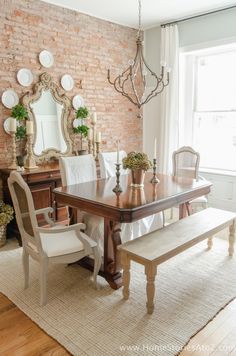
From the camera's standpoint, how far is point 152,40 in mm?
5391

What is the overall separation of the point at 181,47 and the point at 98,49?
1.34 m

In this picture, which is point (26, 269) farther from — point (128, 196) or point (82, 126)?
point (82, 126)

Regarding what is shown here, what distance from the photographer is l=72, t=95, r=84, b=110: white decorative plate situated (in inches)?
182

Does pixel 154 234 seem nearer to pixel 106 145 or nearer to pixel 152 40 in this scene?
pixel 106 145

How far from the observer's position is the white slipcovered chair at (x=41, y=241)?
7.75 feet

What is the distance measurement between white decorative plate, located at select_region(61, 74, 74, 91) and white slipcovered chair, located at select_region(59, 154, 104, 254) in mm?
1423

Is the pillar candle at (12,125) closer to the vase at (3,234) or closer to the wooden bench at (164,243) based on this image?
the vase at (3,234)

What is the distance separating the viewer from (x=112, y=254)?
9.15 feet

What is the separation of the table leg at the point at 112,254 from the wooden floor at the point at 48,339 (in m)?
0.77

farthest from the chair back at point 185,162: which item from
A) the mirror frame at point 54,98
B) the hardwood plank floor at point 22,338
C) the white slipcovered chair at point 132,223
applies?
the hardwood plank floor at point 22,338

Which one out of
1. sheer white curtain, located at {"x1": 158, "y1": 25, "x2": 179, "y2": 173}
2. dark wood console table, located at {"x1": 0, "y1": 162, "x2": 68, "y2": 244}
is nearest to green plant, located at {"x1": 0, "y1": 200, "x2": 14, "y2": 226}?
dark wood console table, located at {"x1": 0, "y1": 162, "x2": 68, "y2": 244}

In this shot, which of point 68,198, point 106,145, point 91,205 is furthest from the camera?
point 106,145

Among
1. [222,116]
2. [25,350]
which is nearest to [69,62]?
[222,116]

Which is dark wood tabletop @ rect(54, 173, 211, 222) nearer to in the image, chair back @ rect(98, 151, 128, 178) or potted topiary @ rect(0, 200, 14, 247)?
chair back @ rect(98, 151, 128, 178)
